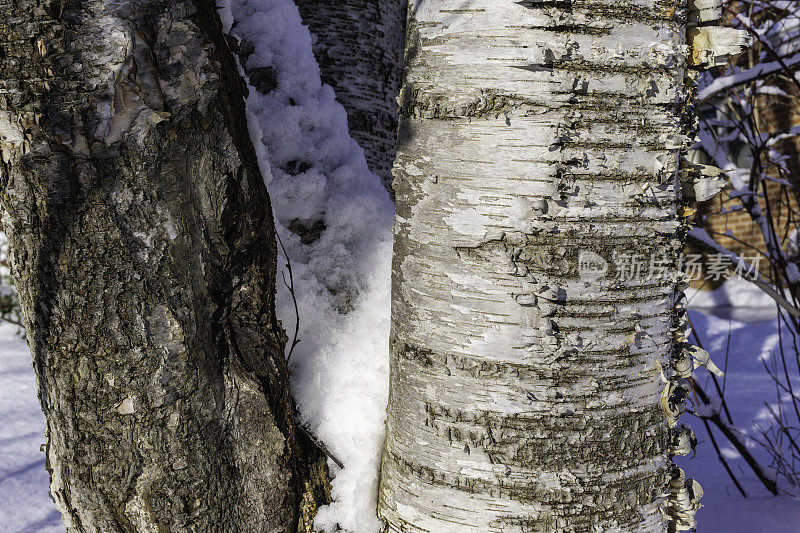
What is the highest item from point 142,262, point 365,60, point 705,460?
point 365,60

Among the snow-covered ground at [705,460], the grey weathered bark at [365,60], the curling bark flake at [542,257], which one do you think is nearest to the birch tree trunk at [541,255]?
the curling bark flake at [542,257]

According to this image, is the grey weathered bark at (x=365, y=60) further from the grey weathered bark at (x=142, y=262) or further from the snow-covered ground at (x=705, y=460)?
the snow-covered ground at (x=705, y=460)

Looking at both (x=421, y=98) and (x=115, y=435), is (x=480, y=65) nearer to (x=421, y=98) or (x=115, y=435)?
(x=421, y=98)

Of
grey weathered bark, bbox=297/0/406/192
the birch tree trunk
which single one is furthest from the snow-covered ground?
grey weathered bark, bbox=297/0/406/192

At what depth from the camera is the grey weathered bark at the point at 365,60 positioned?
5.88 ft

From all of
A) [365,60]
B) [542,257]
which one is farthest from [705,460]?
[542,257]

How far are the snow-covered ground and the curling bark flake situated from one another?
0.91ft

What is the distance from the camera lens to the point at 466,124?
0.92 m

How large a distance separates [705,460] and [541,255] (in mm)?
3369

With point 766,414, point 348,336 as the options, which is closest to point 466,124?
point 348,336

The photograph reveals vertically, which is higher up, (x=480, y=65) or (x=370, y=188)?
(x=480, y=65)

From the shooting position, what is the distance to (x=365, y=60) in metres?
1.86

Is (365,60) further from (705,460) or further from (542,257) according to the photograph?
(705,460)

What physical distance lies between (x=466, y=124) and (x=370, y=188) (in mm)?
523
